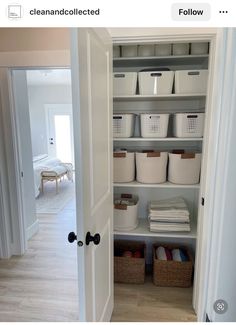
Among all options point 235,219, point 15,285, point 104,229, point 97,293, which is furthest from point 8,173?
point 235,219

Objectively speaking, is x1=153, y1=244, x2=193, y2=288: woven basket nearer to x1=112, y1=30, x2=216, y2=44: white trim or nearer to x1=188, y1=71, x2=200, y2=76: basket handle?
x1=188, y1=71, x2=200, y2=76: basket handle

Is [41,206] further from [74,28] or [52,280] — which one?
[74,28]

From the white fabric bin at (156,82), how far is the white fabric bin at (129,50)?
0.18 m

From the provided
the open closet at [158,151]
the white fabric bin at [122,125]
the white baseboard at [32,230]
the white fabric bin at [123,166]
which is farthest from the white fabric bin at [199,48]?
the white baseboard at [32,230]

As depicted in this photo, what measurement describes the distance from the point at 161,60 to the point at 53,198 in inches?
135

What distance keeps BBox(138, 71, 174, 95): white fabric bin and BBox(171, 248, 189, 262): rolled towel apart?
4.79ft

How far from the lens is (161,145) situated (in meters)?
2.22

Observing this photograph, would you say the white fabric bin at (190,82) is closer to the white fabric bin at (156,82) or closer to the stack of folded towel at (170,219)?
the white fabric bin at (156,82)

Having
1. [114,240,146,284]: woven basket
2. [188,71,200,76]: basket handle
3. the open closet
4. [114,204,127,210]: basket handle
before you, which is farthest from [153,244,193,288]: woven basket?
[188,71,200,76]: basket handle

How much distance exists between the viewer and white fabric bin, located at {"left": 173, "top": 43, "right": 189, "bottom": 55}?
1782mm

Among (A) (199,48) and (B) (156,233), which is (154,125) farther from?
(B) (156,233)

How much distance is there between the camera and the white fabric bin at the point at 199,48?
5.77 ft

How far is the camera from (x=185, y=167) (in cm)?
189
